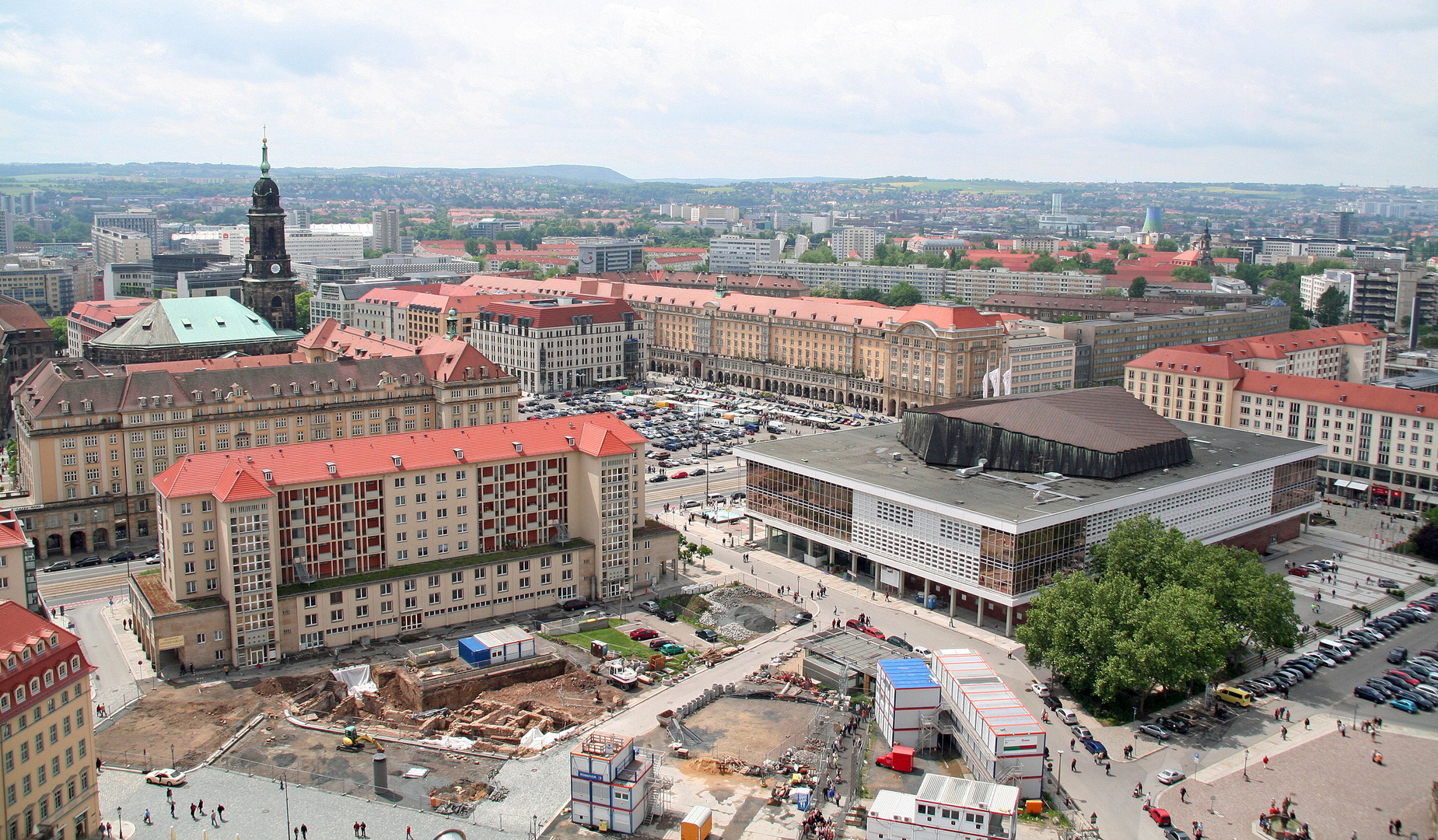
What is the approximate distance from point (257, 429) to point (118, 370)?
2313 centimetres

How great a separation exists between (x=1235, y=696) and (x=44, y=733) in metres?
69.0

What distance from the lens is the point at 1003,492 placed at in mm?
94750

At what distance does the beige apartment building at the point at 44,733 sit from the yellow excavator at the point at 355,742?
12863 millimetres

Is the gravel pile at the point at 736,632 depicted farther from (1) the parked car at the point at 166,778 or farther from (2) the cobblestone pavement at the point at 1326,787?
(1) the parked car at the point at 166,778

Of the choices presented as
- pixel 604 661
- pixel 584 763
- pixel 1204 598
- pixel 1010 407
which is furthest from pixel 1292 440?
pixel 584 763

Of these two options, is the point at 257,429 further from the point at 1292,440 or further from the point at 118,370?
the point at 1292,440

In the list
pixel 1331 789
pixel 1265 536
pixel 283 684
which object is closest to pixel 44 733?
pixel 283 684

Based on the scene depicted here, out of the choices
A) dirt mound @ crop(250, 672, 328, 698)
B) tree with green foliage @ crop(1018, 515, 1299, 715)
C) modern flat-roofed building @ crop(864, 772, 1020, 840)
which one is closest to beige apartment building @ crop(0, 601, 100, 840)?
dirt mound @ crop(250, 672, 328, 698)

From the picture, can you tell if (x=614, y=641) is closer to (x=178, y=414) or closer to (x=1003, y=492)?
(x=1003, y=492)

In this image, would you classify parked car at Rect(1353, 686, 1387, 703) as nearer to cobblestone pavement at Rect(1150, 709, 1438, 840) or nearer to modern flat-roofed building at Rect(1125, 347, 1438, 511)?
cobblestone pavement at Rect(1150, 709, 1438, 840)

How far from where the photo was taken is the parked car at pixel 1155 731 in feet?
234

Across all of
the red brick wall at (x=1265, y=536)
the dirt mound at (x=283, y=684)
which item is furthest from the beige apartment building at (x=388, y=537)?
the red brick wall at (x=1265, y=536)

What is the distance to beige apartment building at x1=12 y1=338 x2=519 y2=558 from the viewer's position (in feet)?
343

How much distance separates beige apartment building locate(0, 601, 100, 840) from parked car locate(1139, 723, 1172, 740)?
191 ft
